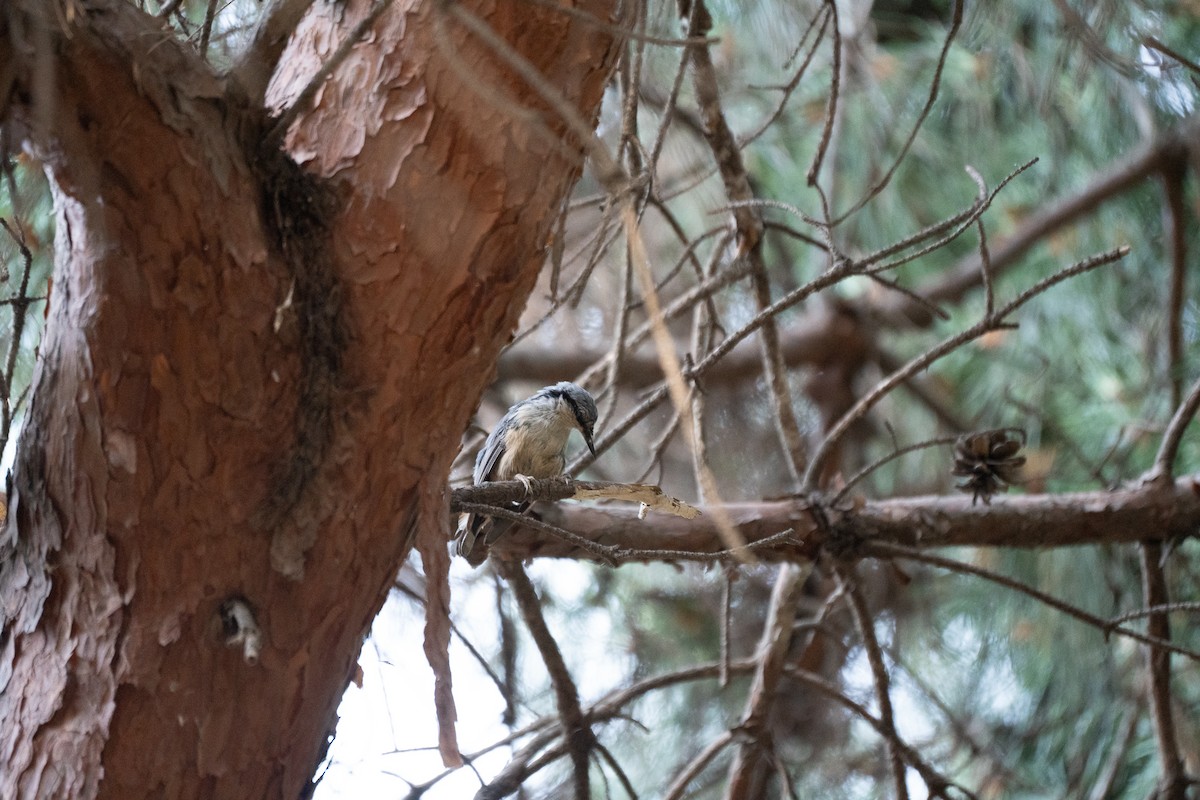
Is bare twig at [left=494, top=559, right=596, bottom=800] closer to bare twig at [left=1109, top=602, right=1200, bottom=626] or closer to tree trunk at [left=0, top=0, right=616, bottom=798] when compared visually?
tree trunk at [left=0, top=0, right=616, bottom=798]

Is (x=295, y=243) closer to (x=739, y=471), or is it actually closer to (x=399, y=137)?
(x=399, y=137)

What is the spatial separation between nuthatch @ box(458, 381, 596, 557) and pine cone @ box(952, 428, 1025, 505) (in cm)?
68

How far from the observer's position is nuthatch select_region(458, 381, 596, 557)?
218cm

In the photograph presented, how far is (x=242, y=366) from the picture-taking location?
979mm

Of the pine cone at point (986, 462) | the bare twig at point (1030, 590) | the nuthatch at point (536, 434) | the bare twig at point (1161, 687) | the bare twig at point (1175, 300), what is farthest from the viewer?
the bare twig at point (1175, 300)

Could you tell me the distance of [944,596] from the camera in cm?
322

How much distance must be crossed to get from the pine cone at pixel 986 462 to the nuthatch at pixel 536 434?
68 centimetres

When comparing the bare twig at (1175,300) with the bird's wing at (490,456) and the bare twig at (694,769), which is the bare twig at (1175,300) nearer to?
the bare twig at (694,769)

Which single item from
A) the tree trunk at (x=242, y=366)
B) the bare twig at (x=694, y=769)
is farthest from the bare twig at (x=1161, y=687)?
the tree trunk at (x=242, y=366)

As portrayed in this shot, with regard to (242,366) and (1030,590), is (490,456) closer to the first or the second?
(1030,590)

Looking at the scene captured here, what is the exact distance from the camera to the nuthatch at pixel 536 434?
7.16ft

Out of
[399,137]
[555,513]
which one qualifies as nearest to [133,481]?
[399,137]

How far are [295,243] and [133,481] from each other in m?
0.25

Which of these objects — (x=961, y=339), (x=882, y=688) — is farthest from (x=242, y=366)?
(x=882, y=688)
